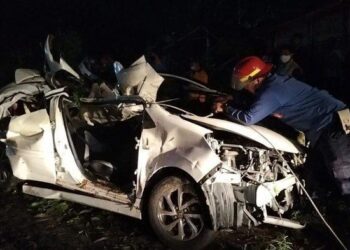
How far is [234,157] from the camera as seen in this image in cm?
494

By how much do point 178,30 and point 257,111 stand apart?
13.5 metres

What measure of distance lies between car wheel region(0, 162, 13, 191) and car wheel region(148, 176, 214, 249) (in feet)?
7.54

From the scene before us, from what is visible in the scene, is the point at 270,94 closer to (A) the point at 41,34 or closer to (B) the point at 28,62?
(B) the point at 28,62

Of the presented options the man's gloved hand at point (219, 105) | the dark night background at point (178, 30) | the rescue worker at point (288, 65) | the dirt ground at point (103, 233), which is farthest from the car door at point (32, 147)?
the rescue worker at point (288, 65)

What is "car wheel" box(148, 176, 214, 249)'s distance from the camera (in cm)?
475

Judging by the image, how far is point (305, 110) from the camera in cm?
538

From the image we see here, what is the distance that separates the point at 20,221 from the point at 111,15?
15084 mm

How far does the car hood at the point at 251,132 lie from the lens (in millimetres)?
4844

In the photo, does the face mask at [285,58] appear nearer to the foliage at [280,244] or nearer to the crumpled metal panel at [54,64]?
the crumpled metal panel at [54,64]

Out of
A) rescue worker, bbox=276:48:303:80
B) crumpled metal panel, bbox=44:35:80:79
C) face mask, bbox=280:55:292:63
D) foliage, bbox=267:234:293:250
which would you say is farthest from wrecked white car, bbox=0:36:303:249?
face mask, bbox=280:55:292:63

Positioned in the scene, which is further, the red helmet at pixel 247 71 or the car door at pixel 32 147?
the car door at pixel 32 147

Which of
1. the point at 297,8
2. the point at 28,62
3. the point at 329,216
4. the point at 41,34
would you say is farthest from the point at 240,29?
the point at 329,216

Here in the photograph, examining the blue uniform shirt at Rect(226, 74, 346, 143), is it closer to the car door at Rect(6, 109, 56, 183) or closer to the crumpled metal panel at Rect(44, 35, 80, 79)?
the car door at Rect(6, 109, 56, 183)

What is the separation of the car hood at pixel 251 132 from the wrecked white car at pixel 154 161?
1 centimetres
